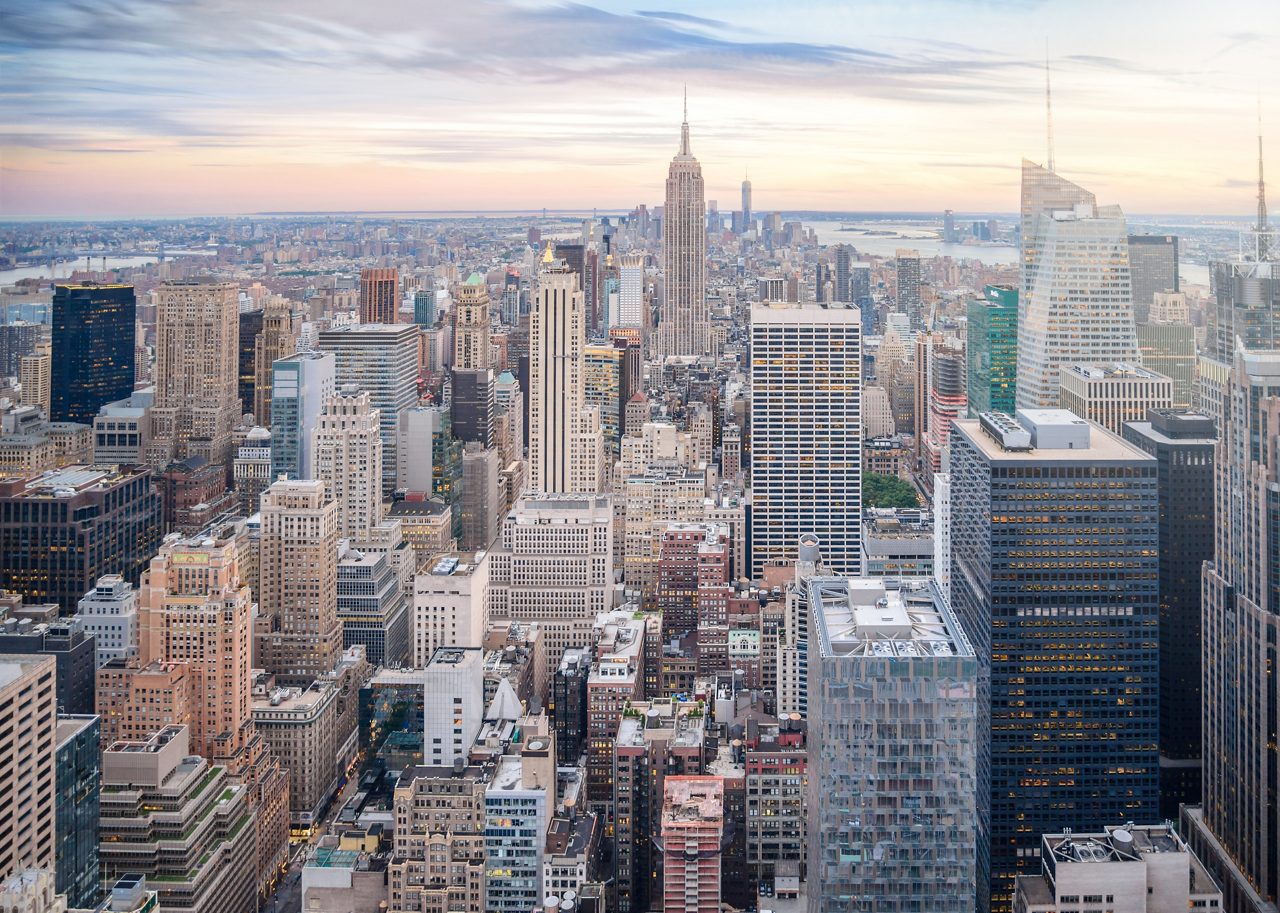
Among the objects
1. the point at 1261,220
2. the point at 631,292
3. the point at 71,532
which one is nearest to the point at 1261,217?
the point at 1261,220

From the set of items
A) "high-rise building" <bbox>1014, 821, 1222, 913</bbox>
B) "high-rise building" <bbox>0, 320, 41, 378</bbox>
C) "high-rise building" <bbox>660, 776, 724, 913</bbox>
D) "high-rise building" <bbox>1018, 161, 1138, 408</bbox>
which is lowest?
"high-rise building" <bbox>660, 776, 724, 913</bbox>

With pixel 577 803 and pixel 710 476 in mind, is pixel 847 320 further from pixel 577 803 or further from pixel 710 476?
pixel 577 803

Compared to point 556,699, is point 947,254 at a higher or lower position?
higher

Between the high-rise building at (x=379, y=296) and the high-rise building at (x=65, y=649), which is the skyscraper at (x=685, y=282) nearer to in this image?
the high-rise building at (x=379, y=296)

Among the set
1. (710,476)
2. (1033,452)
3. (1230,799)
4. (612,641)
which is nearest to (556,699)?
(612,641)

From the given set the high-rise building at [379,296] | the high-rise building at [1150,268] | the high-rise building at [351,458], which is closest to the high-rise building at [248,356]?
the high-rise building at [379,296]

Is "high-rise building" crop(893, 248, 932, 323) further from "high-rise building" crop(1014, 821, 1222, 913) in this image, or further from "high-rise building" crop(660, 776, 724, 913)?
"high-rise building" crop(1014, 821, 1222, 913)

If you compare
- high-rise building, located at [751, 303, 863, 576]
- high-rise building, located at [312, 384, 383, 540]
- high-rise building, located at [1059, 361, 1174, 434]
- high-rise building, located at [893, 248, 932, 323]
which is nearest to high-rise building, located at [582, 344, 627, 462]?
high-rise building, located at [751, 303, 863, 576]
